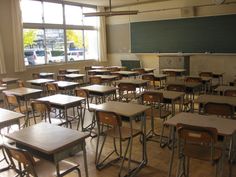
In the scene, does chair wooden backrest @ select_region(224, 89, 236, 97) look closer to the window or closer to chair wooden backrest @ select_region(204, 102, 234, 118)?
chair wooden backrest @ select_region(204, 102, 234, 118)

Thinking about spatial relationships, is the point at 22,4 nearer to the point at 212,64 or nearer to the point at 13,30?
the point at 13,30

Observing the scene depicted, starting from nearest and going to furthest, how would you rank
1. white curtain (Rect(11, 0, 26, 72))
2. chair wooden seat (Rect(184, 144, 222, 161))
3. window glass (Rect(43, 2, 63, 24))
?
chair wooden seat (Rect(184, 144, 222, 161)), white curtain (Rect(11, 0, 26, 72)), window glass (Rect(43, 2, 63, 24))

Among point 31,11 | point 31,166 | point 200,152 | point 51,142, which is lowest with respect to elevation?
point 200,152

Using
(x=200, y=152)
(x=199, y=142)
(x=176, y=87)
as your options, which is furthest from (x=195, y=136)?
(x=176, y=87)

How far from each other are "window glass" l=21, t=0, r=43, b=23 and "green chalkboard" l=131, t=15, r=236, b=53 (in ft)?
12.4

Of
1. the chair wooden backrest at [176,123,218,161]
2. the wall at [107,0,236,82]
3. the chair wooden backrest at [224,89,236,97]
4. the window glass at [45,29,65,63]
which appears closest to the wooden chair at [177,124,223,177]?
the chair wooden backrest at [176,123,218,161]

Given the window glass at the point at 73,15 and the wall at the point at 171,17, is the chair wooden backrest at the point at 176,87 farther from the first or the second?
the window glass at the point at 73,15

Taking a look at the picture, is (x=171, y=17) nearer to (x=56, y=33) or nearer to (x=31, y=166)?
(x=56, y=33)

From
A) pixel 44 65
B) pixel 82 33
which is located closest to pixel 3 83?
pixel 44 65

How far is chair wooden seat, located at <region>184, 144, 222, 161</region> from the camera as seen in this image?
2469 millimetres

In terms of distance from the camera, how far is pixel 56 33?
9633 mm

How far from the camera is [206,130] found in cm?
233

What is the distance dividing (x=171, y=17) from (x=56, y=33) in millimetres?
4456

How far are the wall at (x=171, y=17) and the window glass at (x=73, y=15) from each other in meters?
1.55
